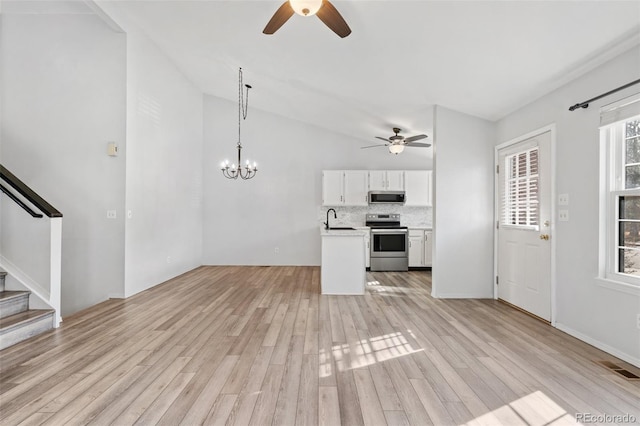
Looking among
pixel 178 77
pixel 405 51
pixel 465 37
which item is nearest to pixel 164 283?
pixel 178 77

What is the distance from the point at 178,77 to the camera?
5.85 metres

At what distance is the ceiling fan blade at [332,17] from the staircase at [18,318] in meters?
3.82

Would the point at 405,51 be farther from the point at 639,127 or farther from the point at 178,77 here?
the point at 178,77

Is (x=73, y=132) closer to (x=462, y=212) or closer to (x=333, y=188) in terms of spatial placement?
(x=333, y=188)

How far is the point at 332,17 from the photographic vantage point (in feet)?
7.97

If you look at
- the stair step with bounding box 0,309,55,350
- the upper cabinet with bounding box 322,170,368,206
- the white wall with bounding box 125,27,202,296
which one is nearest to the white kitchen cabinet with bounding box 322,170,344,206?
the upper cabinet with bounding box 322,170,368,206

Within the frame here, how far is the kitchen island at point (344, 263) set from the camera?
466 cm

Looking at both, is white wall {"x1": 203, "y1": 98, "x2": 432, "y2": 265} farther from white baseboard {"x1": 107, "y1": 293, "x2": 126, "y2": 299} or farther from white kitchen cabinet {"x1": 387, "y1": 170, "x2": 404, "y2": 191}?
white baseboard {"x1": 107, "y1": 293, "x2": 126, "y2": 299}

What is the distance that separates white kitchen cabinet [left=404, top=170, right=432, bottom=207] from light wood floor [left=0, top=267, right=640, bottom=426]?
10.7 feet

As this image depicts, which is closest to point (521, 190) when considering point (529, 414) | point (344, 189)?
point (529, 414)

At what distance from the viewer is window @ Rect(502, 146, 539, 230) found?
362cm

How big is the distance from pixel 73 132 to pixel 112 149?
25.4 inches

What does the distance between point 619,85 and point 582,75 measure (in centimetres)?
44

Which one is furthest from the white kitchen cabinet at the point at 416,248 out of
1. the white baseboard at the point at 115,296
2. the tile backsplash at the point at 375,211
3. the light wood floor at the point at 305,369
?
the white baseboard at the point at 115,296
